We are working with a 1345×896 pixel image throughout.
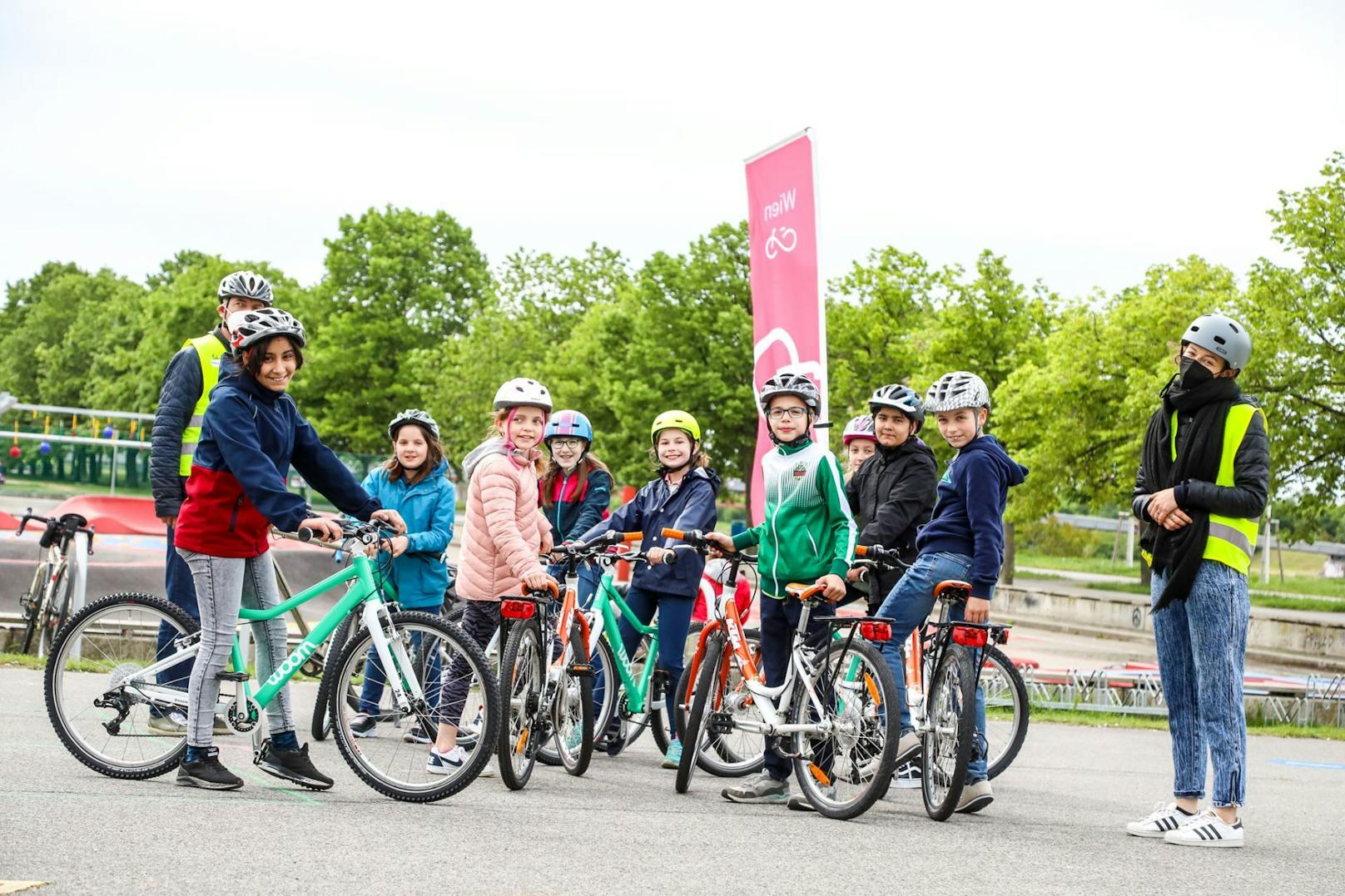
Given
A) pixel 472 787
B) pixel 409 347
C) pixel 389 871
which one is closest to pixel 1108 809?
pixel 472 787

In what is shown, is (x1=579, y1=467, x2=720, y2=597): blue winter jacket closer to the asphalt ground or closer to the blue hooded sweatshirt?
the asphalt ground

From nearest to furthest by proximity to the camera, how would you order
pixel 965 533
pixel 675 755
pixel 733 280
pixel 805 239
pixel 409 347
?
1. pixel 965 533
2. pixel 675 755
3. pixel 805 239
4. pixel 733 280
5. pixel 409 347

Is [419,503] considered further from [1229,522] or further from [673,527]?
[1229,522]

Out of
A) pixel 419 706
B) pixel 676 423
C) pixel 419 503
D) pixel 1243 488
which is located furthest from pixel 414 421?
pixel 1243 488

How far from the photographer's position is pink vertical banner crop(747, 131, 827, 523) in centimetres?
1146

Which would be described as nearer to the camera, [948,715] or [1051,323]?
[948,715]

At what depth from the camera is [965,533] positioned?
7547mm

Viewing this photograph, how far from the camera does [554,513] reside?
32.2ft

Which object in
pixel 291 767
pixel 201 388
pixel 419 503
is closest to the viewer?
pixel 291 767

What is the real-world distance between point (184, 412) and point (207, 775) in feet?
7.25

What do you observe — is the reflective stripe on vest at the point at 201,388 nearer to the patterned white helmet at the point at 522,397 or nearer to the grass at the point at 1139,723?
the patterned white helmet at the point at 522,397

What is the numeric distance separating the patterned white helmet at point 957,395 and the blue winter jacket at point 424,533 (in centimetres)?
277

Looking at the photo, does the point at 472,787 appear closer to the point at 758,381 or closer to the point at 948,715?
the point at 948,715

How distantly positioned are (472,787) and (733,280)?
1822 inches
